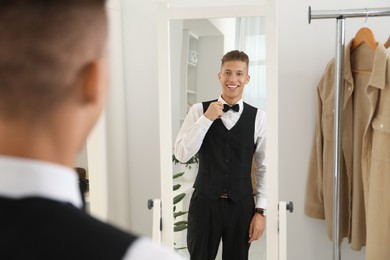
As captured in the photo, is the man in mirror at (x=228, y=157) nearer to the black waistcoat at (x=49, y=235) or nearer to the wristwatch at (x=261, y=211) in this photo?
the wristwatch at (x=261, y=211)

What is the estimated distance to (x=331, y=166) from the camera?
1.51 metres

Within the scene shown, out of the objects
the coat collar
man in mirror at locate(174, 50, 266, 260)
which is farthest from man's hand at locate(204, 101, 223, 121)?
the coat collar

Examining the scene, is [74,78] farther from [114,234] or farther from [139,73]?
[139,73]

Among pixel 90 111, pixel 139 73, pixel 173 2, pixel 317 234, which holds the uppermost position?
pixel 173 2

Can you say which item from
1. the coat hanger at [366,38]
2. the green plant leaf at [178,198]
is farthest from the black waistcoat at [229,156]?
the coat hanger at [366,38]

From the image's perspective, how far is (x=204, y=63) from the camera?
4.76 feet

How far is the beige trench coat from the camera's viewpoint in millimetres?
1245

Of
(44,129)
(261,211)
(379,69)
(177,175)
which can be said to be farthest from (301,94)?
(44,129)

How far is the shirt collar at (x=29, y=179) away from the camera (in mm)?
362

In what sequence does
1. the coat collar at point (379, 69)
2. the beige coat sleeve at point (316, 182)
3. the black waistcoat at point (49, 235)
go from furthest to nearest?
1. the beige coat sleeve at point (316, 182)
2. the coat collar at point (379, 69)
3. the black waistcoat at point (49, 235)

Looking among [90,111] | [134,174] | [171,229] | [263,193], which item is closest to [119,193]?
[134,174]

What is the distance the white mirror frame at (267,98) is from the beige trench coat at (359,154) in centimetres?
26

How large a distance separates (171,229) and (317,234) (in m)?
0.68

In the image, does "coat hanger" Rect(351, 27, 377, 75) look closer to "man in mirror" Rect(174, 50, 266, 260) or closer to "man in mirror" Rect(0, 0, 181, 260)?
"man in mirror" Rect(174, 50, 266, 260)
